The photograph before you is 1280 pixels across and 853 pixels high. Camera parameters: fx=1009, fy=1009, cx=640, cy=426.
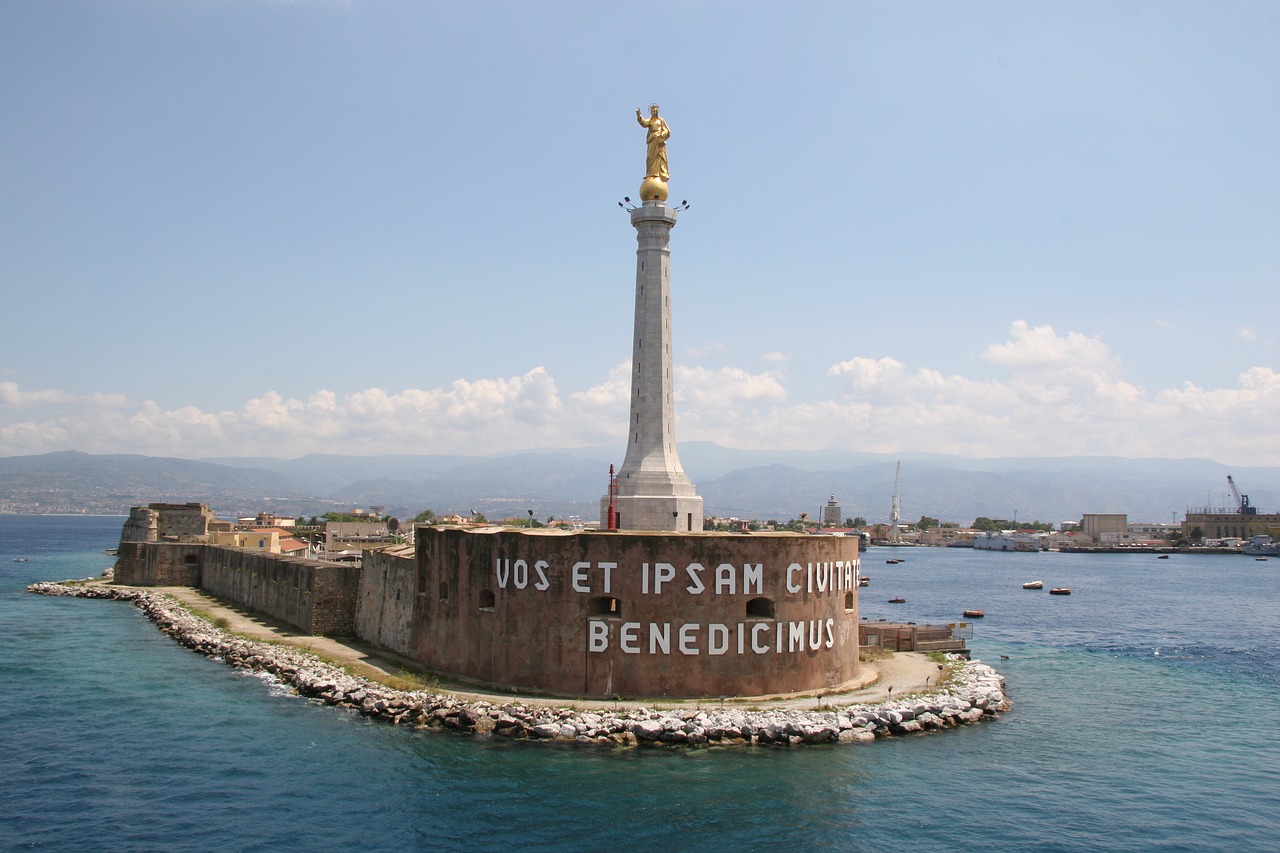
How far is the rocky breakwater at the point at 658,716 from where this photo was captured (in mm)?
27641

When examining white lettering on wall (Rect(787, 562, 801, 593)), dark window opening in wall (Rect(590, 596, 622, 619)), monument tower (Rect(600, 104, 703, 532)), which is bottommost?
dark window opening in wall (Rect(590, 596, 622, 619))

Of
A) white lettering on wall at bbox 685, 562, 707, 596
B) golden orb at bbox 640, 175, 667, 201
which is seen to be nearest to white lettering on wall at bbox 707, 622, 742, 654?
white lettering on wall at bbox 685, 562, 707, 596

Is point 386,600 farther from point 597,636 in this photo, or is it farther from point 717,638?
point 717,638

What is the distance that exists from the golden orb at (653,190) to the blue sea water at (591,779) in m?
20.1

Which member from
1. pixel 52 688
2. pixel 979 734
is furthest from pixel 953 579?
pixel 52 688

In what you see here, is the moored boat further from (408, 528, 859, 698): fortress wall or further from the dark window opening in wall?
the dark window opening in wall

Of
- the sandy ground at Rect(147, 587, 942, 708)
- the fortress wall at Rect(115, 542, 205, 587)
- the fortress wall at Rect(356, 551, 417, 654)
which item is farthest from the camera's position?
the fortress wall at Rect(115, 542, 205, 587)

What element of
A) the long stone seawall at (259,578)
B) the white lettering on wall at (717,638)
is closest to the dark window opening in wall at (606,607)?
the white lettering on wall at (717,638)

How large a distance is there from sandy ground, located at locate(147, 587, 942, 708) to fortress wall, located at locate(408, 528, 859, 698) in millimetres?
633

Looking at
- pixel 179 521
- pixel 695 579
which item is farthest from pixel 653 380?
pixel 179 521

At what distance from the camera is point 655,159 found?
124 feet

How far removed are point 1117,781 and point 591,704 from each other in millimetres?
14418

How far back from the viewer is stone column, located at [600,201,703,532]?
36.3 m

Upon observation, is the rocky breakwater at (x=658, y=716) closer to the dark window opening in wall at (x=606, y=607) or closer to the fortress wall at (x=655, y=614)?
the fortress wall at (x=655, y=614)
